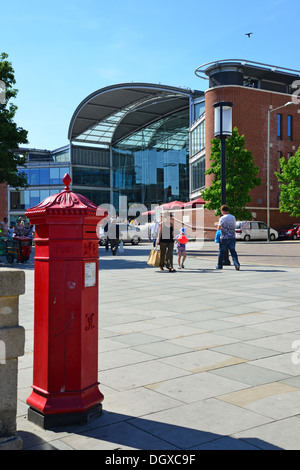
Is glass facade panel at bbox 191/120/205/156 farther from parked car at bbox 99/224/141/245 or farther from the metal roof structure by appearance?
parked car at bbox 99/224/141/245

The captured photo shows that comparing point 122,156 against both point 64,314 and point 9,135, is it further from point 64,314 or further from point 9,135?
point 64,314

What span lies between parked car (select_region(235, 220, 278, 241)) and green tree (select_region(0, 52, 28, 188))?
2000 centimetres

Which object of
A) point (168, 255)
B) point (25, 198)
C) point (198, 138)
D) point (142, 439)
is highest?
point (198, 138)

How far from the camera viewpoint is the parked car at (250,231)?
39.7 meters

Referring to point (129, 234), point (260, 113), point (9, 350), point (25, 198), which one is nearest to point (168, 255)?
point (9, 350)

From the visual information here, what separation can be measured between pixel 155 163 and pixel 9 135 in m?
45.8

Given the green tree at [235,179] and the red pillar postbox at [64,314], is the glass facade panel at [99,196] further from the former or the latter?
the red pillar postbox at [64,314]

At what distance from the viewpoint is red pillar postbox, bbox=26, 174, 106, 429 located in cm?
335

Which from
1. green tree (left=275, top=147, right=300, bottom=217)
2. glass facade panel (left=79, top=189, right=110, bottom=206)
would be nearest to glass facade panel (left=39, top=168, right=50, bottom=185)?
glass facade panel (left=79, top=189, right=110, bottom=206)

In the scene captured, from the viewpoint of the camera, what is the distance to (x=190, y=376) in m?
4.33

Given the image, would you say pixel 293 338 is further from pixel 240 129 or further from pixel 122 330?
pixel 240 129

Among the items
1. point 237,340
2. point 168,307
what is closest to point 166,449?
point 237,340

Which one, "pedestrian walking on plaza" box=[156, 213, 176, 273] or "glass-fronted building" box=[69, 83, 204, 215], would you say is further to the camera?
"glass-fronted building" box=[69, 83, 204, 215]

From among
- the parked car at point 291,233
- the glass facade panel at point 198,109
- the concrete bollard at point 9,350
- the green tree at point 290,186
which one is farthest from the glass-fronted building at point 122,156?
the concrete bollard at point 9,350
